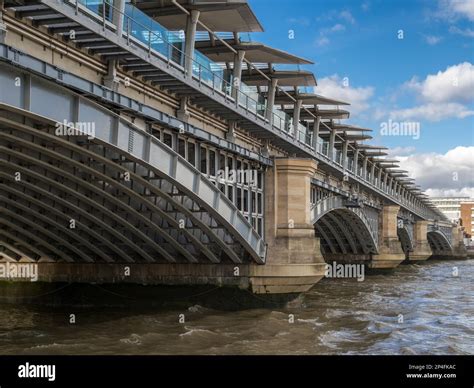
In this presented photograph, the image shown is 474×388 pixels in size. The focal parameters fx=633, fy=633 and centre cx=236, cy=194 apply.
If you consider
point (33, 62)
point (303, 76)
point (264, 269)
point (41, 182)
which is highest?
point (303, 76)

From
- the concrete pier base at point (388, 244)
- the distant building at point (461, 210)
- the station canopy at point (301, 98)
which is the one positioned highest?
the station canopy at point (301, 98)

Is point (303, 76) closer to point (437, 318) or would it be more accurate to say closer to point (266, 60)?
point (266, 60)

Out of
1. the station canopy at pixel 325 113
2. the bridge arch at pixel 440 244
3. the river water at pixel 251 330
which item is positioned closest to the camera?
the river water at pixel 251 330

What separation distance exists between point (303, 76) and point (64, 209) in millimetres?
12191

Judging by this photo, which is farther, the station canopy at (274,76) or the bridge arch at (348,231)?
the bridge arch at (348,231)

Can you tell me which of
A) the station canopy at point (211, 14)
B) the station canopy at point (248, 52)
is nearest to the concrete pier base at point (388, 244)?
the station canopy at point (248, 52)

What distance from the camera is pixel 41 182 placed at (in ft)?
62.7

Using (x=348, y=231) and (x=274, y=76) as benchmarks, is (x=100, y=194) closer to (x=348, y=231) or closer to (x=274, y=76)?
(x=274, y=76)

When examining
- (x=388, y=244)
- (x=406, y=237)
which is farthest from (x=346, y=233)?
(x=406, y=237)

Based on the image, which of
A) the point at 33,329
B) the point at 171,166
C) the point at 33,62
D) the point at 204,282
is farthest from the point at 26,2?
the point at 204,282

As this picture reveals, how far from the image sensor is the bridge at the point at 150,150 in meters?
13.3

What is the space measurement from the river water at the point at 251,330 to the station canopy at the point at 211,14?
960 centimetres

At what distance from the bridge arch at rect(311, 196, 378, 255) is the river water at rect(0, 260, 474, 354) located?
556 inches

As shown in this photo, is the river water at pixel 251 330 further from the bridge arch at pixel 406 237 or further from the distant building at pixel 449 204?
the distant building at pixel 449 204
